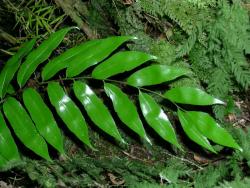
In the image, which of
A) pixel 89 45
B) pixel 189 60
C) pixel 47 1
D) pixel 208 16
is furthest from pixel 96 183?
pixel 47 1

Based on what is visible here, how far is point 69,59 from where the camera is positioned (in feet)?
6.24

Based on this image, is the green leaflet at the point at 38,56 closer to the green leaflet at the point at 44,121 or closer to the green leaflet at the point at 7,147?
the green leaflet at the point at 44,121

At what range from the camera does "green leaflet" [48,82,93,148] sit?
71.1 inches

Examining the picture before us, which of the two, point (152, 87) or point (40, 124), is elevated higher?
point (40, 124)

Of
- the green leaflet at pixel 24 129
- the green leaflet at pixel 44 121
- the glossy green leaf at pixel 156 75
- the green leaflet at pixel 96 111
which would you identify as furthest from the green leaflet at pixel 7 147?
the glossy green leaf at pixel 156 75

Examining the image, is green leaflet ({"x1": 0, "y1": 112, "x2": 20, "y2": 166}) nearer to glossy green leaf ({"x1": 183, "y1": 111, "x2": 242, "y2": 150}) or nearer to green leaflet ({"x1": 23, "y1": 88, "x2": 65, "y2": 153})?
green leaflet ({"x1": 23, "y1": 88, "x2": 65, "y2": 153})

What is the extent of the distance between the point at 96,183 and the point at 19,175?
62 cm

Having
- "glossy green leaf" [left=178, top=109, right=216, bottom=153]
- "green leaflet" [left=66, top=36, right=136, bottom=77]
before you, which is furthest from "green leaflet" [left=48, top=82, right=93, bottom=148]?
"glossy green leaf" [left=178, top=109, right=216, bottom=153]

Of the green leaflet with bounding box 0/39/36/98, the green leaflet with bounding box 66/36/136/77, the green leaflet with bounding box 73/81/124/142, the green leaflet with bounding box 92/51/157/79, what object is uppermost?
the green leaflet with bounding box 0/39/36/98

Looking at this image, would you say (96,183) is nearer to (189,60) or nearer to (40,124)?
(40,124)

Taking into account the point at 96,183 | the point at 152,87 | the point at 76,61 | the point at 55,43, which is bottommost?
the point at 96,183

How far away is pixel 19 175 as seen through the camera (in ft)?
7.22

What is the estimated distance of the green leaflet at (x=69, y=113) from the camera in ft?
5.93

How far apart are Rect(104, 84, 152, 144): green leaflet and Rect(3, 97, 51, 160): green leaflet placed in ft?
1.43
